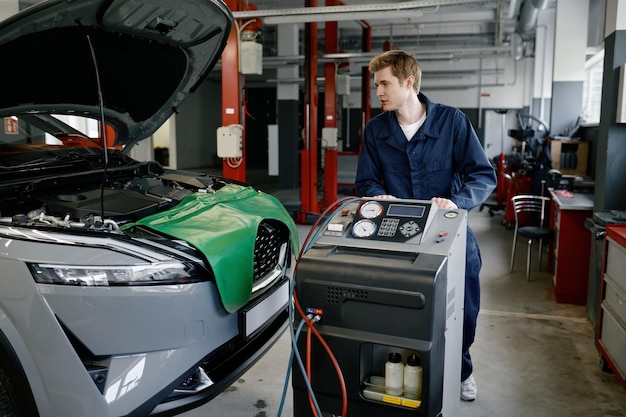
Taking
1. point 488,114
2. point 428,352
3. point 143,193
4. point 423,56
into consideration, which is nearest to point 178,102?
point 143,193

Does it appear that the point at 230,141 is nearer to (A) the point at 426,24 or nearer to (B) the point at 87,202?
(B) the point at 87,202

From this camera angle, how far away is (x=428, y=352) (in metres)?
1.52

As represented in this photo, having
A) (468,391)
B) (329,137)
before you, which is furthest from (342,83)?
(468,391)

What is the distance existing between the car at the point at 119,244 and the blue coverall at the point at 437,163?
57 centimetres

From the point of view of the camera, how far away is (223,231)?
83.7 inches

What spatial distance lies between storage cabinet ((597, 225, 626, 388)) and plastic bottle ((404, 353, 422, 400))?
5.03 ft

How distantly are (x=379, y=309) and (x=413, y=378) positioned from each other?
0.24 m

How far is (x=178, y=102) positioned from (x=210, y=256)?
1.45m

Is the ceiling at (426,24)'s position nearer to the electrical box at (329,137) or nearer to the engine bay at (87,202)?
the electrical box at (329,137)

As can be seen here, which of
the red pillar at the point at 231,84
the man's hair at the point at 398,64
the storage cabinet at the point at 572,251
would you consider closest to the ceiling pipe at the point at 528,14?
the red pillar at the point at 231,84

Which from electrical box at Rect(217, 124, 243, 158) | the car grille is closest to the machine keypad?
the car grille

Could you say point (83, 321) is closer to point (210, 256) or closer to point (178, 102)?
point (210, 256)

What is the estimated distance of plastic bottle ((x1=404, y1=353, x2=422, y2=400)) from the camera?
5.28 feet

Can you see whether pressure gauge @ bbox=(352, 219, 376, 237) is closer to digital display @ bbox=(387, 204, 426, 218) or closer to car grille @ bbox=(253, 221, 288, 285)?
digital display @ bbox=(387, 204, 426, 218)
